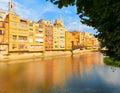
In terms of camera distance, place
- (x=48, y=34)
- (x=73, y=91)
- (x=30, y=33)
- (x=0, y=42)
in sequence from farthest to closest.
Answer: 1. (x=48, y=34)
2. (x=30, y=33)
3. (x=0, y=42)
4. (x=73, y=91)

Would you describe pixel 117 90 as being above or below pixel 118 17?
below

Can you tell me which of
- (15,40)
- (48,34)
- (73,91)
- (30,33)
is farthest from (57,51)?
(73,91)

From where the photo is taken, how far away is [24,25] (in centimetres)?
9319

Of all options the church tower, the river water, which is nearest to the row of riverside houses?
the church tower

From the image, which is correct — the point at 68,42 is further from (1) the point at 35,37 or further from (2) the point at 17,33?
(2) the point at 17,33

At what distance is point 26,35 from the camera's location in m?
94.8

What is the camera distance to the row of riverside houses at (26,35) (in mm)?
84188

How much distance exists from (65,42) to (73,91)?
11038cm

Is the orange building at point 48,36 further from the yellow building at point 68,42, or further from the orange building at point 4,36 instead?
the orange building at point 4,36

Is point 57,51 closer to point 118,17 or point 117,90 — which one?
point 117,90

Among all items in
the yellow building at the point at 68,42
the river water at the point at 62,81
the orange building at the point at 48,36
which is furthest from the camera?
the yellow building at the point at 68,42

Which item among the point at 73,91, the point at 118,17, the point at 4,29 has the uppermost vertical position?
the point at 4,29

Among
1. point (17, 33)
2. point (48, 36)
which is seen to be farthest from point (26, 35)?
point (48, 36)

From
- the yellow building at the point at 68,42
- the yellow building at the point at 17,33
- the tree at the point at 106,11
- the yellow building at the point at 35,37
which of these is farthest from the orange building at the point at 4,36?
the tree at the point at 106,11
